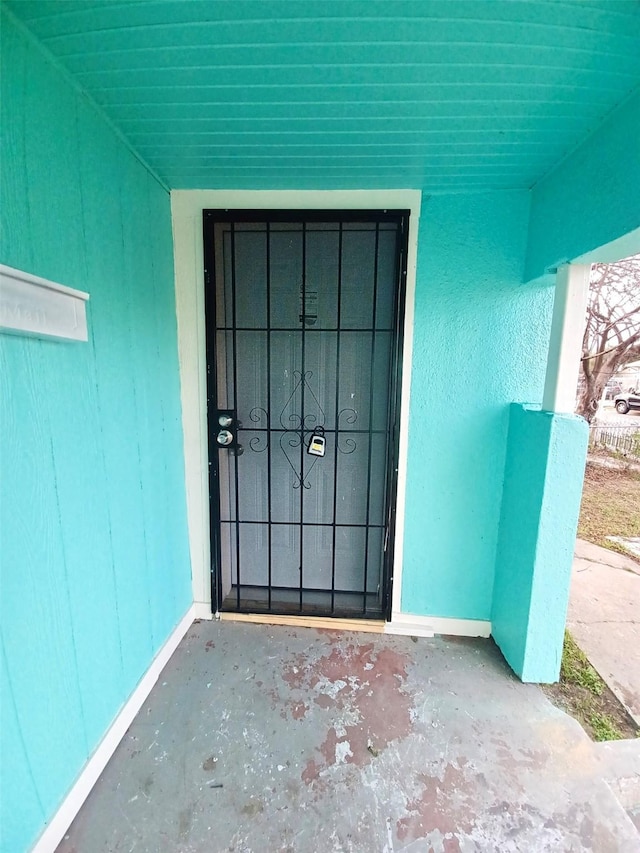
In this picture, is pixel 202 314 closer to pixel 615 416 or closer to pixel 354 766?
pixel 354 766

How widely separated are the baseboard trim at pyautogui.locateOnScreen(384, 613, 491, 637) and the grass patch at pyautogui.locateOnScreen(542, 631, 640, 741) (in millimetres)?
371

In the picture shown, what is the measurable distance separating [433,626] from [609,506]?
3460 mm

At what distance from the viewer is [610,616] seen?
229 cm

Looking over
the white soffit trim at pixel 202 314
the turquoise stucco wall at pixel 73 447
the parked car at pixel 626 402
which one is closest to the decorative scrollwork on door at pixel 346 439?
the white soffit trim at pixel 202 314

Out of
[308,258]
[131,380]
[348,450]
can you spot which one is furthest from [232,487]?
[308,258]

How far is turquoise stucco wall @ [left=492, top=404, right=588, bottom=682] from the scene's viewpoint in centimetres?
157

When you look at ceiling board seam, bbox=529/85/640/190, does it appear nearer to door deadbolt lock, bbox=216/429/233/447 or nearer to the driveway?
door deadbolt lock, bbox=216/429/233/447

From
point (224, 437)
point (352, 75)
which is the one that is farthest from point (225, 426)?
point (352, 75)

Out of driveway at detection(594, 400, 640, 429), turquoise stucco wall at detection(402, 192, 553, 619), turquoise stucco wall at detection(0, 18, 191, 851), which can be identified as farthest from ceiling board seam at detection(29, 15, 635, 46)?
driveway at detection(594, 400, 640, 429)

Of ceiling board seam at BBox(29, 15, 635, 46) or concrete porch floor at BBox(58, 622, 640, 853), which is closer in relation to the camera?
ceiling board seam at BBox(29, 15, 635, 46)

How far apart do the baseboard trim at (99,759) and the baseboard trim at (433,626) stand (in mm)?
1181

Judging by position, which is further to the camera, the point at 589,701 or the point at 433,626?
the point at 433,626

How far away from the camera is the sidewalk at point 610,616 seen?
1827 millimetres

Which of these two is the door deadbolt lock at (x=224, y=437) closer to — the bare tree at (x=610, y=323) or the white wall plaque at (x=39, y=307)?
the white wall plaque at (x=39, y=307)
